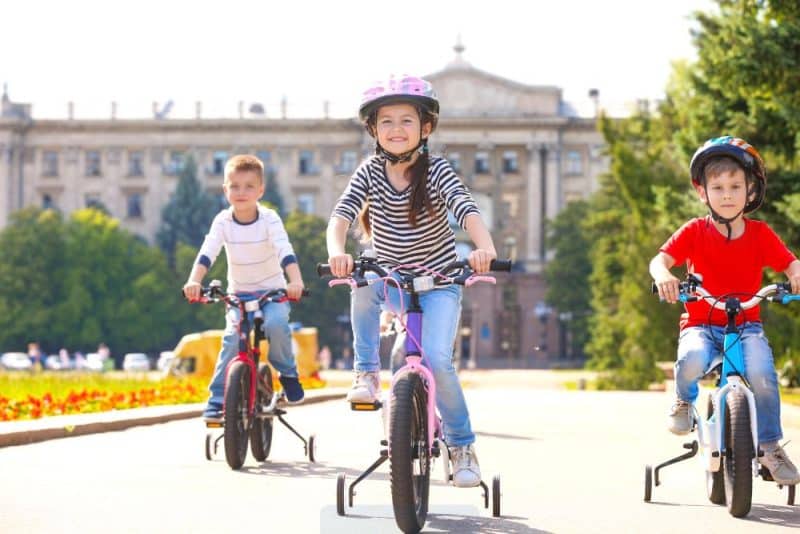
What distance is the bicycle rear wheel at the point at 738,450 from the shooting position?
7.73m

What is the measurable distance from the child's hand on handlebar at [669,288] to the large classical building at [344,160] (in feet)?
315

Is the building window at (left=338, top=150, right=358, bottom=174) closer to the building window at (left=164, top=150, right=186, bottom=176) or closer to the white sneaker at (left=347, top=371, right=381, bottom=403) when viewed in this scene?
the building window at (left=164, top=150, right=186, bottom=176)

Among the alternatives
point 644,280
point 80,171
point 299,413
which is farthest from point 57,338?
point 299,413

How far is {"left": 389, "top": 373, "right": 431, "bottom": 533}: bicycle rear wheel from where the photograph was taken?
22.9ft

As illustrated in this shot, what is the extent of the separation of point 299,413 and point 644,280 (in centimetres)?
2170

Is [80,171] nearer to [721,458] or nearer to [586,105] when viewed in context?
[586,105]

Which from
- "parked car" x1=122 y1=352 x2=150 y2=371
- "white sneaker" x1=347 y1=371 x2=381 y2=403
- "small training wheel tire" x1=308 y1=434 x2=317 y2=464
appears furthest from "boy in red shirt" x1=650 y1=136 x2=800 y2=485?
"parked car" x1=122 y1=352 x2=150 y2=371

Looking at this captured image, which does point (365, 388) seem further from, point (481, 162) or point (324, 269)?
point (481, 162)

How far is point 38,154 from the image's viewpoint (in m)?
113

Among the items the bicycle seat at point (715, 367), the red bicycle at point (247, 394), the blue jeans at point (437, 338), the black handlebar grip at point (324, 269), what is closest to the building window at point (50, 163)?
the red bicycle at point (247, 394)

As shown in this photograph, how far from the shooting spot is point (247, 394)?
10719 millimetres

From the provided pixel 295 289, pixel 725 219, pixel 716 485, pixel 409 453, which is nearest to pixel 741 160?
pixel 725 219

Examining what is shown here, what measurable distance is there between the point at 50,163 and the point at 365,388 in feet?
355

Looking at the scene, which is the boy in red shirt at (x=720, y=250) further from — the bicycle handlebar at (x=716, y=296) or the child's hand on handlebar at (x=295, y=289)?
the child's hand on handlebar at (x=295, y=289)
